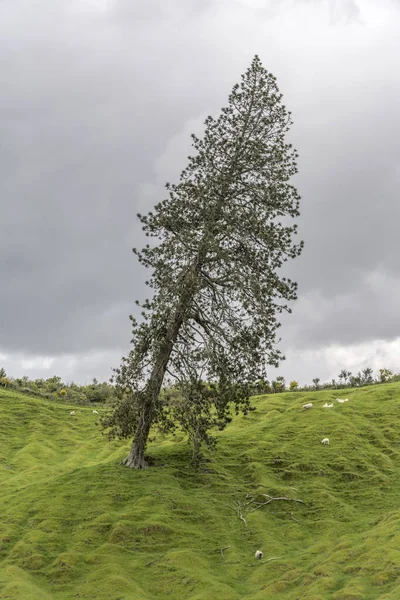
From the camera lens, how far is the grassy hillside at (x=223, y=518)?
55.6 feet

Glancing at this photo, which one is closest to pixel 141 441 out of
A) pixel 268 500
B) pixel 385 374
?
pixel 268 500

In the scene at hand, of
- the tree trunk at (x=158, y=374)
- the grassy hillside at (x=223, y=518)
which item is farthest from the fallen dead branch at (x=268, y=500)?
the tree trunk at (x=158, y=374)

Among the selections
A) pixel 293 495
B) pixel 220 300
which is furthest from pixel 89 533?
pixel 220 300

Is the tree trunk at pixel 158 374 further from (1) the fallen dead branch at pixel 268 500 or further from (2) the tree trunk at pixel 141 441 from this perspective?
(1) the fallen dead branch at pixel 268 500

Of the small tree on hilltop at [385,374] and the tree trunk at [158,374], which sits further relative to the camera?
the small tree on hilltop at [385,374]

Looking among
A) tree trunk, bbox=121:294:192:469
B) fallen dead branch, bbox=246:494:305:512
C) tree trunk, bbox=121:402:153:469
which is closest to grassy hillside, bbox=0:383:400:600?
fallen dead branch, bbox=246:494:305:512

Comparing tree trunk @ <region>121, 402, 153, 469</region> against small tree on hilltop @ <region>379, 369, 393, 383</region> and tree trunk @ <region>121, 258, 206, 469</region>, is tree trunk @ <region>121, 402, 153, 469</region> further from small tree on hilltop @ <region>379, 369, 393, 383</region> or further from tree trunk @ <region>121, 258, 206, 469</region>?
small tree on hilltop @ <region>379, 369, 393, 383</region>

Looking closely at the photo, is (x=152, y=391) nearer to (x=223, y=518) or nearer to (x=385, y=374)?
(x=223, y=518)

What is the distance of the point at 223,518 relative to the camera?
22.4 meters

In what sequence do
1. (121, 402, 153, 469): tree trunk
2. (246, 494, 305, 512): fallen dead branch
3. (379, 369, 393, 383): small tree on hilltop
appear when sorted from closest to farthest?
1. (246, 494, 305, 512): fallen dead branch
2. (121, 402, 153, 469): tree trunk
3. (379, 369, 393, 383): small tree on hilltop

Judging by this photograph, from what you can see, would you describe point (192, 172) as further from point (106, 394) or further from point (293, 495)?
point (106, 394)

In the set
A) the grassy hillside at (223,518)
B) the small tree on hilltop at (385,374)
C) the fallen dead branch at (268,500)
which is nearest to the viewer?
the grassy hillside at (223,518)

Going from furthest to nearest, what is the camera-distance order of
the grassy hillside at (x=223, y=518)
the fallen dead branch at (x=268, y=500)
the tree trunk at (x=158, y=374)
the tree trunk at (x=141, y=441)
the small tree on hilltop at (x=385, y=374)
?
the small tree on hilltop at (x=385, y=374) < the tree trunk at (x=141, y=441) < the tree trunk at (x=158, y=374) < the fallen dead branch at (x=268, y=500) < the grassy hillside at (x=223, y=518)

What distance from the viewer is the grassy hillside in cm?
1695
